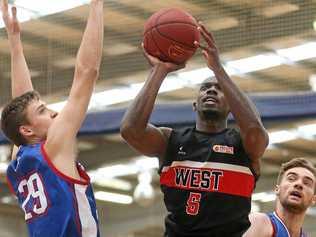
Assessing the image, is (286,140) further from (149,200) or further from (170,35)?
(170,35)

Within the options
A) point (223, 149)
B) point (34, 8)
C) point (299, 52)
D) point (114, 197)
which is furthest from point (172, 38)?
point (114, 197)

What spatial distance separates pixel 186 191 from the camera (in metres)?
4.30

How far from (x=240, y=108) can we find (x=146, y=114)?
0.48m

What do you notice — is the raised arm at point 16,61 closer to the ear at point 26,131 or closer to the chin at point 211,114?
the ear at point 26,131

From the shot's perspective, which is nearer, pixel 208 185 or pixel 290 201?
pixel 208 185

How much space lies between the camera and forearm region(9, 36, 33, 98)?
442 cm

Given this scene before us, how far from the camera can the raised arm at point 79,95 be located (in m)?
3.71

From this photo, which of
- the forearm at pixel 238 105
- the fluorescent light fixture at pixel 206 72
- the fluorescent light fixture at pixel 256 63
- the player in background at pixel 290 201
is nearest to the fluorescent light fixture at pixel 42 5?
the fluorescent light fixture at pixel 206 72

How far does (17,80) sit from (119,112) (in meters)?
2.96

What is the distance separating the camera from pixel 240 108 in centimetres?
420

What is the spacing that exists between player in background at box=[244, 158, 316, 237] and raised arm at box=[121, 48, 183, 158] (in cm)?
111

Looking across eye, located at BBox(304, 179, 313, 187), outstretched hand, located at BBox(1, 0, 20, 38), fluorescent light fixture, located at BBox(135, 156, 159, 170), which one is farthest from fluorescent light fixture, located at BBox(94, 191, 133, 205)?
outstretched hand, located at BBox(1, 0, 20, 38)

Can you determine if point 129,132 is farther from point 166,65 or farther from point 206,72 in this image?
point 206,72

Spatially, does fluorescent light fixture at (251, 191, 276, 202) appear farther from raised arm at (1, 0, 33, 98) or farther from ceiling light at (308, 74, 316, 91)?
raised arm at (1, 0, 33, 98)
